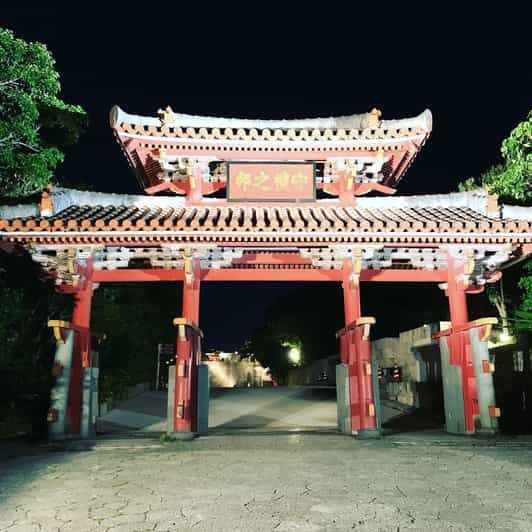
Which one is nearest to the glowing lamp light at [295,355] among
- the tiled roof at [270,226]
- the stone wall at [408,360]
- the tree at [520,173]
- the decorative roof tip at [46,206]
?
the stone wall at [408,360]

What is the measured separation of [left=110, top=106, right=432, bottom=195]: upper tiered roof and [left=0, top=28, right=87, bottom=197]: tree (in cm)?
234

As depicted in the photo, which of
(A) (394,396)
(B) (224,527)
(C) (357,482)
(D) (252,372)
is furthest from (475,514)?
(D) (252,372)

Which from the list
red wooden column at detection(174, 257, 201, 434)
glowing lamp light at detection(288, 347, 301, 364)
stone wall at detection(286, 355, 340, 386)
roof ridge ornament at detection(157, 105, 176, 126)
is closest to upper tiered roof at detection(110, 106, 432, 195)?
roof ridge ornament at detection(157, 105, 176, 126)

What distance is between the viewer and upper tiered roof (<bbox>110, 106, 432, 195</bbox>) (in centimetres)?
1192

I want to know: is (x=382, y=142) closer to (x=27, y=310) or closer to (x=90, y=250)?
(x=90, y=250)

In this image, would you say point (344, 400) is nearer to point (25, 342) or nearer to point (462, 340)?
point (462, 340)

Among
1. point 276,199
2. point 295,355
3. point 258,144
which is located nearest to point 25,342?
point 276,199

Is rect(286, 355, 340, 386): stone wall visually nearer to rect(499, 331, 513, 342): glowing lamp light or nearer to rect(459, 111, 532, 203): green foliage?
rect(499, 331, 513, 342): glowing lamp light

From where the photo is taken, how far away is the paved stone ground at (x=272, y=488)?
13.7 feet

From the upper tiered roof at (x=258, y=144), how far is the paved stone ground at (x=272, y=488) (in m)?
6.90

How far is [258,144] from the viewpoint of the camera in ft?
39.9

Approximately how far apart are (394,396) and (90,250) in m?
11.6

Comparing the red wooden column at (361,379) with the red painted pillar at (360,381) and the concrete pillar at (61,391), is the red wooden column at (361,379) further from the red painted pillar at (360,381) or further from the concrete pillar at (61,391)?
the concrete pillar at (61,391)

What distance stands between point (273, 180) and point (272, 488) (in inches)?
333
